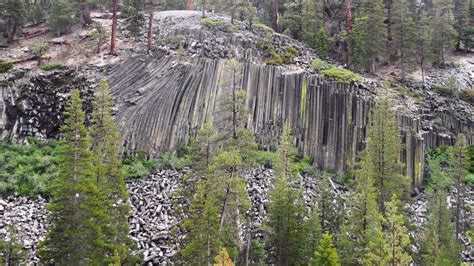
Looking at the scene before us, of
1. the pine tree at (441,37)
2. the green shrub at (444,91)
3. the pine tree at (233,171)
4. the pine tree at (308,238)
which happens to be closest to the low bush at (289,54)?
the green shrub at (444,91)

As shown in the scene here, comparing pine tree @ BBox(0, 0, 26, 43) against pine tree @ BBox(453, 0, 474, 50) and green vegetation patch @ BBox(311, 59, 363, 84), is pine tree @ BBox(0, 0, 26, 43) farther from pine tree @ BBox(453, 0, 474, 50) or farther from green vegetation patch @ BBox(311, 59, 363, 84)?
pine tree @ BBox(453, 0, 474, 50)

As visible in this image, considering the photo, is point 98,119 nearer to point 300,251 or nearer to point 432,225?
point 300,251

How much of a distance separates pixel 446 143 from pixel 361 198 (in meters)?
21.0

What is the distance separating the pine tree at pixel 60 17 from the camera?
43.7 m

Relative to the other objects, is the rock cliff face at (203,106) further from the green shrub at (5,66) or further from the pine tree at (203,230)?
the pine tree at (203,230)

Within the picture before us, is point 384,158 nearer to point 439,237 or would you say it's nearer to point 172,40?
point 439,237

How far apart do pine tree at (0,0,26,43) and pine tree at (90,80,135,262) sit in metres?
25.4

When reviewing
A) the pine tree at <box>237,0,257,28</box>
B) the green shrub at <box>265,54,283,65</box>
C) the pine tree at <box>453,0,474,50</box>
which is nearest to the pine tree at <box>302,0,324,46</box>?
the pine tree at <box>237,0,257,28</box>

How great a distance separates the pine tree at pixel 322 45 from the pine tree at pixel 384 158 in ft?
67.4

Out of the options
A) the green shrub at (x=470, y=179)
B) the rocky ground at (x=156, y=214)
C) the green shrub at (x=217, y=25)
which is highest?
the green shrub at (x=217, y=25)

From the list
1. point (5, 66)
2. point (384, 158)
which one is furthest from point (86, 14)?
point (384, 158)

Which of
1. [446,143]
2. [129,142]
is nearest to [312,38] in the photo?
[446,143]

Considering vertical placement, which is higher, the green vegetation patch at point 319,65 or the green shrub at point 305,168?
the green vegetation patch at point 319,65

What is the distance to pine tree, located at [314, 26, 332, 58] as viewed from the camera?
1870 inches
